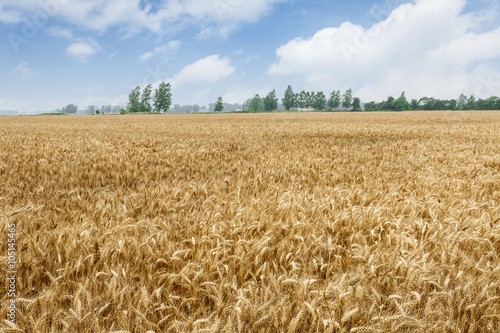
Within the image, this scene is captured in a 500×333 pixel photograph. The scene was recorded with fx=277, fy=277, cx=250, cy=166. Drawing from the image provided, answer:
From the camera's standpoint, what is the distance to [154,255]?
2.28 meters

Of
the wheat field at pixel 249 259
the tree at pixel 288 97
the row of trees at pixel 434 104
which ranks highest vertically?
the tree at pixel 288 97

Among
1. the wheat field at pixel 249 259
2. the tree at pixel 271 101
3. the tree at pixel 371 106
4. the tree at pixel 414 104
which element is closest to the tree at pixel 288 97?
the tree at pixel 271 101

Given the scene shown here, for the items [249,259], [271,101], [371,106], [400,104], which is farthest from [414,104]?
[249,259]

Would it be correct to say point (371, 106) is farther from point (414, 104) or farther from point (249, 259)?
point (249, 259)

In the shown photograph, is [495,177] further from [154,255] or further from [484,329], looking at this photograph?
[154,255]

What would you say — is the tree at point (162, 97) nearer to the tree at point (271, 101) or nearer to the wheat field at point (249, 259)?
the tree at point (271, 101)

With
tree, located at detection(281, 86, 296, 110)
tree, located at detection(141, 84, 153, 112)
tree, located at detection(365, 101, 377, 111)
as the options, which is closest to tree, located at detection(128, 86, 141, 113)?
tree, located at detection(141, 84, 153, 112)

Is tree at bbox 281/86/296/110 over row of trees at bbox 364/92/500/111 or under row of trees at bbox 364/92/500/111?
over

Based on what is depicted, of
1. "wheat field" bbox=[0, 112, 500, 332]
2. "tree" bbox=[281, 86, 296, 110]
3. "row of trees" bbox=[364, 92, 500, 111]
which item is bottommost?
"wheat field" bbox=[0, 112, 500, 332]

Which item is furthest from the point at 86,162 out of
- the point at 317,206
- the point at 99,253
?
the point at 317,206

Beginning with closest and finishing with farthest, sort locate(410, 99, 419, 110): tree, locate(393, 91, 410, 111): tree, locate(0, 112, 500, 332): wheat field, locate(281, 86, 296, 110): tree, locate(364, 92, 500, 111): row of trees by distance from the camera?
locate(0, 112, 500, 332): wheat field, locate(364, 92, 500, 111): row of trees, locate(393, 91, 410, 111): tree, locate(410, 99, 419, 110): tree, locate(281, 86, 296, 110): tree

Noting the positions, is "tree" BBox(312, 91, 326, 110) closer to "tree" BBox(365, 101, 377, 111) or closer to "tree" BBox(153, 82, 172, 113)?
"tree" BBox(365, 101, 377, 111)

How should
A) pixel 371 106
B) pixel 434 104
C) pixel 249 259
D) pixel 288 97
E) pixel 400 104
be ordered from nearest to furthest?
pixel 249 259
pixel 434 104
pixel 400 104
pixel 371 106
pixel 288 97

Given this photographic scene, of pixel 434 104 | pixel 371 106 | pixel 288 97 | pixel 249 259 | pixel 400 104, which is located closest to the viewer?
pixel 249 259
